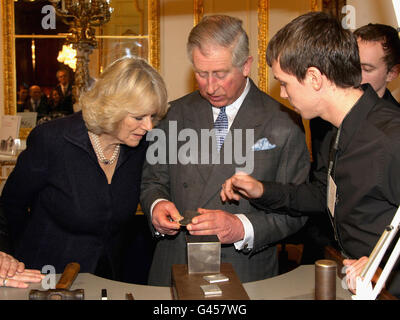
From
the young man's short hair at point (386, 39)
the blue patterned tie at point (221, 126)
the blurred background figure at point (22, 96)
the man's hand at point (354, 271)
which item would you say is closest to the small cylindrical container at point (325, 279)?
the man's hand at point (354, 271)

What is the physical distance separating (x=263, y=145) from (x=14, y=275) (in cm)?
117

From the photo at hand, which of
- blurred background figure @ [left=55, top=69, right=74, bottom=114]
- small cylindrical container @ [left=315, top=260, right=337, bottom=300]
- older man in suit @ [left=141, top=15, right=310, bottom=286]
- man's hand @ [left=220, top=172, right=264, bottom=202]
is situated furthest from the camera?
blurred background figure @ [left=55, top=69, right=74, bottom=114]

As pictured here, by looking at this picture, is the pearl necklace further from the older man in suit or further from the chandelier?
the chandelier

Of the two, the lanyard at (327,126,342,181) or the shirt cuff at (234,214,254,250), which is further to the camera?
the shirt cuff at (234,214,254,250)

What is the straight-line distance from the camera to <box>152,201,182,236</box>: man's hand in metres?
2.09

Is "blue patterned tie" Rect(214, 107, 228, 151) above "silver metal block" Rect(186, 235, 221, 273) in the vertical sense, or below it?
above

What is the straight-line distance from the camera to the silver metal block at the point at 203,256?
5.12ft

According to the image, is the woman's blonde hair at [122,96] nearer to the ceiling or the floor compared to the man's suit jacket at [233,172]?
nearer to the ceiling

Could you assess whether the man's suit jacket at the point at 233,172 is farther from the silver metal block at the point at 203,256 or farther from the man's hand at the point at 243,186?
the silver metal block at the point at 203,256

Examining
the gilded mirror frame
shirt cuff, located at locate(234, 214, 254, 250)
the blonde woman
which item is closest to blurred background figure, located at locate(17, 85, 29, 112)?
the gilded mirror frame

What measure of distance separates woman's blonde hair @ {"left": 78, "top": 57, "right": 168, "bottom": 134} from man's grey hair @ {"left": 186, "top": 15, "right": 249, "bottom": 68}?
25cm

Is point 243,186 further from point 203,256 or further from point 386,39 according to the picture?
point 386,39

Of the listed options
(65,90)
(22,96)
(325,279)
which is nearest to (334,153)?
(325,279)

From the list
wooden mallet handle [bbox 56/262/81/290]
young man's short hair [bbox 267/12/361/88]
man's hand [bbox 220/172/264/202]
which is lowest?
wooden mallet handle [bbox 56/262/81/290]
